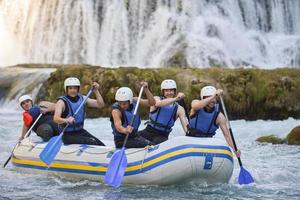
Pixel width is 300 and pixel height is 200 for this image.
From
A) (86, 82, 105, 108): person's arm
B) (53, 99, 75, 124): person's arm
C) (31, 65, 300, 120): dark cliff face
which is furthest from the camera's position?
(31, 65, 300, 120): dark cliff face

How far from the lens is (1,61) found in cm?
2686

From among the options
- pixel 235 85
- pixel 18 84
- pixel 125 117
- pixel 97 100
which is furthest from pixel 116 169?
pixel 18 84

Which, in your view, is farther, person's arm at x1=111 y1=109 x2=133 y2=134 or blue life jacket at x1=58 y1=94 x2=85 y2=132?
blue life jacket at x1=58 y1=94 x2=85 y2=132

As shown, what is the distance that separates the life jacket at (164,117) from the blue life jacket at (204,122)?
303mm

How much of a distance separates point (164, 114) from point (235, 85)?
8.44 m

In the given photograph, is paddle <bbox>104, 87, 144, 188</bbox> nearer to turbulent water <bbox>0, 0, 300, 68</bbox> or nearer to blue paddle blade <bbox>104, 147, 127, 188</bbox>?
blue paddle blade <bbox>104, 147, 127, 188</bbox>

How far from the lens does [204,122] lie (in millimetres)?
7750

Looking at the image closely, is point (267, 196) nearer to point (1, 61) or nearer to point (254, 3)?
point (254, 3)

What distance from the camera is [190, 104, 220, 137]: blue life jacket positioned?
7.73 meters

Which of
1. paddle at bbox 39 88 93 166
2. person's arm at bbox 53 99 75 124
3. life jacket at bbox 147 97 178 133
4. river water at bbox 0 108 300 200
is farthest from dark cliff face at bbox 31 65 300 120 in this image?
paddle at bbox 39 88 93 166

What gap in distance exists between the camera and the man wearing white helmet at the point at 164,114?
25.8 ft

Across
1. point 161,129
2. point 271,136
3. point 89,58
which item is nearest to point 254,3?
point 89,58

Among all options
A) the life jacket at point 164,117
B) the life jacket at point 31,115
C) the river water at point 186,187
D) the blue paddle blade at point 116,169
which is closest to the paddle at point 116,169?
the blue paddle blade at point 116,169

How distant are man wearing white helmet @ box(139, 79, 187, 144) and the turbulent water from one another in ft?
47.4
